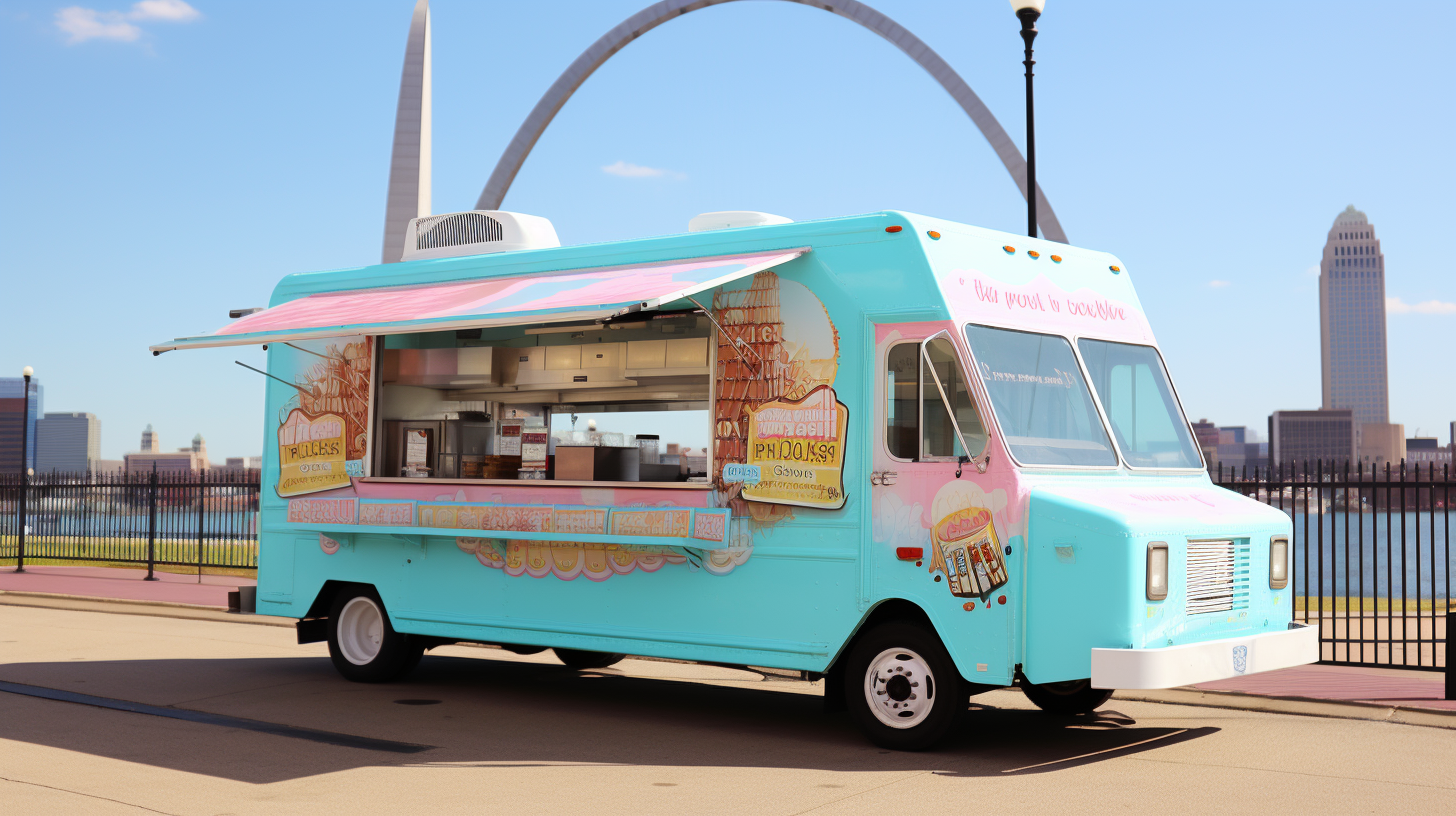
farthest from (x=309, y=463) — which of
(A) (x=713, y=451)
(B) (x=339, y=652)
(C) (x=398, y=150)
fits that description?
(C) (x=398, y=150)

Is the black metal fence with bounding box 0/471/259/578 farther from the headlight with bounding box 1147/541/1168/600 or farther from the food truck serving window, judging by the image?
the headlight with bounding box 1147/541/1168/600

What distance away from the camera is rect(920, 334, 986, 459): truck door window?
722 centimetres

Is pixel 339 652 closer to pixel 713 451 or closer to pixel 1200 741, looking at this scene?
pixel 713 451

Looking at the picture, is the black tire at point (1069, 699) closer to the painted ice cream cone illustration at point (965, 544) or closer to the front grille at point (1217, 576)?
the front grille at point (1217, 576)

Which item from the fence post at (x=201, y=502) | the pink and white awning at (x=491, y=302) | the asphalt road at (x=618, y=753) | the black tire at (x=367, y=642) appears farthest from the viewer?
the fence post at (x=201, y=502)

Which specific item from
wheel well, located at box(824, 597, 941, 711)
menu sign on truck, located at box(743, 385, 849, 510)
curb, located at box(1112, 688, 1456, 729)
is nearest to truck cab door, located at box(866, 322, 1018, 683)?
wheel well, located at box(824, 597, 941, 711)

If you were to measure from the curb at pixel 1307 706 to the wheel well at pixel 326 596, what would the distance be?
19.5 ft

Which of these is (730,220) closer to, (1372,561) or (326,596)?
(326,596)

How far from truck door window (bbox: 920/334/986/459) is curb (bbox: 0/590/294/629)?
394 inches

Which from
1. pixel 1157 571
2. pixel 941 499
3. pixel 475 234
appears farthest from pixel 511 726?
pixel 1157 571

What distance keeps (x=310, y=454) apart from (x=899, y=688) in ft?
17.7

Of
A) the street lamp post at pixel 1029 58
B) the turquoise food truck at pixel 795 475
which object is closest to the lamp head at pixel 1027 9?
the street lamp post at pixel 1029 58

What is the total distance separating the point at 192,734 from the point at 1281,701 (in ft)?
24.4

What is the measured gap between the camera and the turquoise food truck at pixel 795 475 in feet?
23.2
